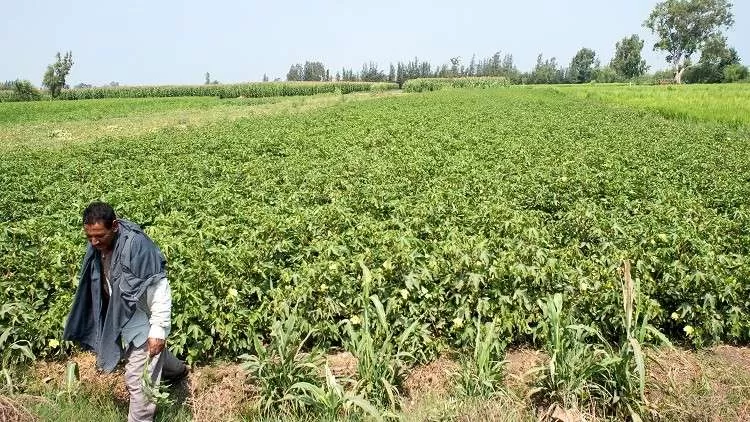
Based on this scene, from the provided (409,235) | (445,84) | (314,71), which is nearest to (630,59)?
(445,84)

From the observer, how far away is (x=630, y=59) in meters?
104

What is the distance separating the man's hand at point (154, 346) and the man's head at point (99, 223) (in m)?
0.73

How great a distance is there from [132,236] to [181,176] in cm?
715

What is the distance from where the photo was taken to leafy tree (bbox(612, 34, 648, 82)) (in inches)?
4082

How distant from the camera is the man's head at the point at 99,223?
3.47m

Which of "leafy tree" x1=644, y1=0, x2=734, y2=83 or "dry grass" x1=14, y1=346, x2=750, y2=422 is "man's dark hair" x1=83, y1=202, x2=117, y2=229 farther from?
"leafy tree" x1=644, y1=0, x2=734, y2=83

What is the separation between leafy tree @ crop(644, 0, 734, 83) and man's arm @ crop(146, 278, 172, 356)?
3606 inches

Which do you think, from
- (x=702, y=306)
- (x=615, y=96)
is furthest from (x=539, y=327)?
(x=615, y=96)

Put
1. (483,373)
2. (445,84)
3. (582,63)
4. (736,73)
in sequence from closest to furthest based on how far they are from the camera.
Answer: (483,373) → (445,84) → (736,73) → (582,63)

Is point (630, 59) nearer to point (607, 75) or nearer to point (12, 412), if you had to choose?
point (607, 75)

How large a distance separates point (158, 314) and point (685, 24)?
314ft

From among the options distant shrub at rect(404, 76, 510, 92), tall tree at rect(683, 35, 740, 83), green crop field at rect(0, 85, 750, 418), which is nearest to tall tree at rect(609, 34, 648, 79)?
tall tree at rect(683, 35, 740, 83)

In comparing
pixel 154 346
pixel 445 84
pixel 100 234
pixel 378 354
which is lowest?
pixel 378 354

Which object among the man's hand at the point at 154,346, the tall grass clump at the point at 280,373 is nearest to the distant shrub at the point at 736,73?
the tall grass clump at the point at 280,373
